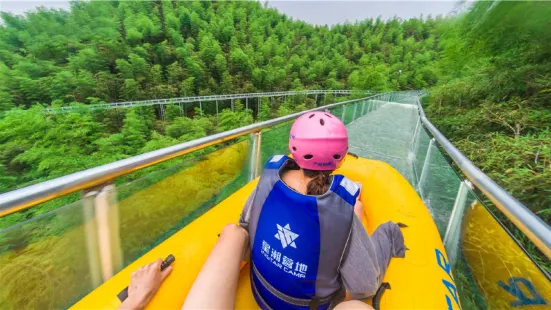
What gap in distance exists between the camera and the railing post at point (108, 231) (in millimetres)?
1380

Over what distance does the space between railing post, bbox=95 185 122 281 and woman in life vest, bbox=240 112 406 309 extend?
0.85m

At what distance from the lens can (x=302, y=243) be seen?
3.73 feet

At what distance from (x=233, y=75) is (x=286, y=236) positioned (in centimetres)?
5042

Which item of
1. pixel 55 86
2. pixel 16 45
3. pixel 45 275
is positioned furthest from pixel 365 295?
pixel 16 45

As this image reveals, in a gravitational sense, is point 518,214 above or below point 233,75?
below

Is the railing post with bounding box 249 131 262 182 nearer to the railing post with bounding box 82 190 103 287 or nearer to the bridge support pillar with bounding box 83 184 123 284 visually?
the bridge support pillar with bounding box 83 184 123 284

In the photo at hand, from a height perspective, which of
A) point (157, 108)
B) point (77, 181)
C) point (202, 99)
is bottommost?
point (157, 108)

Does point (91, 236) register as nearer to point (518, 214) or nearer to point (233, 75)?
point (518, 214)

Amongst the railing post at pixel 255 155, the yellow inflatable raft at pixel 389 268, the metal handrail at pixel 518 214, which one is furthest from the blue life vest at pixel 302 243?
the railing post at pixel 255 155

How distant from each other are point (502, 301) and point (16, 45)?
2197 inches

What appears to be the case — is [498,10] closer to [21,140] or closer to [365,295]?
[365,295]

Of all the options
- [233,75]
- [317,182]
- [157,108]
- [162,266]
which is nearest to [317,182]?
[317,182]

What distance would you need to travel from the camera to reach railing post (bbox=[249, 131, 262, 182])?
2.96 m

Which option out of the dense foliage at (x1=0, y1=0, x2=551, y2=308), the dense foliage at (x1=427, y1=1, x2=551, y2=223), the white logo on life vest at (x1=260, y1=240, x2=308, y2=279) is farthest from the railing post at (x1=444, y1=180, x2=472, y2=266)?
the white logo on life vest at (x1=260, y1=240, x2=308, y2=279)
